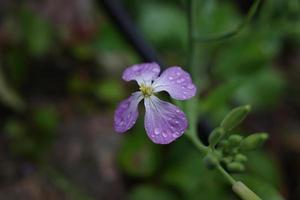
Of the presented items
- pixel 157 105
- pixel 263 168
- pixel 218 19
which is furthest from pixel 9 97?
pixel 157 105

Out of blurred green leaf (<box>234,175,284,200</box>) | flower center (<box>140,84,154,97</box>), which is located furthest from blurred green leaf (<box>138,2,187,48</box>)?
flower center (<box>140,84,154,97</box>)

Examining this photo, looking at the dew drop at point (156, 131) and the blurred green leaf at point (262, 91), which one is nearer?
the dew drop at point (156, 131)

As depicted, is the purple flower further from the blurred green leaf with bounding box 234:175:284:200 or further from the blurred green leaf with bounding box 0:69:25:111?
the blurred green leaf with bounding box 0:69:25:111

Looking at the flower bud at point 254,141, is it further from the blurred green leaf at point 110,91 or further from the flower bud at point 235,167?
the blurred green leaf at point 110,91

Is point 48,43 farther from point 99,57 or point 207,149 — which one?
point 207,149

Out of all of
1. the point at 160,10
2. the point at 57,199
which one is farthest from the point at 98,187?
the point at 160,10

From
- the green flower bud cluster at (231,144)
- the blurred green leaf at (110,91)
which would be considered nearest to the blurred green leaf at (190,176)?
the blurred green leaf at (110,91)

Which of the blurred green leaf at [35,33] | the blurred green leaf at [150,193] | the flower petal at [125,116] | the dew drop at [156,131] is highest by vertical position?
the blurred green leaf at [35,33]
